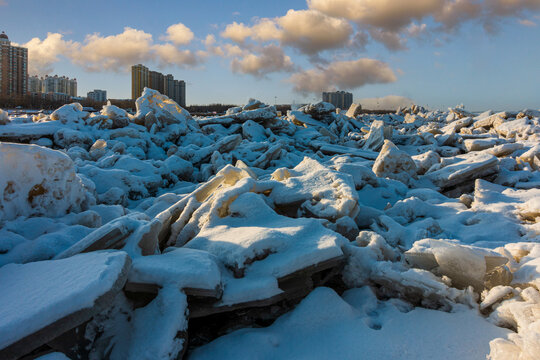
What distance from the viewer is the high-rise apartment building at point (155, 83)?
41625 mm

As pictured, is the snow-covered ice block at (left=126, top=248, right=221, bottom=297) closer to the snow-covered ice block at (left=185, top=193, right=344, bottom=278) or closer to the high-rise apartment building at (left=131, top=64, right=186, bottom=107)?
the snow-covered ice block at (left=185, top=193, right=344, bottom=278)

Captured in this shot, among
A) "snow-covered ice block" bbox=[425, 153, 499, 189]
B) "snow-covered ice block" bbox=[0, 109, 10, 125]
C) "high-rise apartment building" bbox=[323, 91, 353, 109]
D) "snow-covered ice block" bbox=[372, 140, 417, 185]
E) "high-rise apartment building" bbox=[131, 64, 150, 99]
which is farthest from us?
"high-rise apartment building" bbox=[323, 91, 353, 109]

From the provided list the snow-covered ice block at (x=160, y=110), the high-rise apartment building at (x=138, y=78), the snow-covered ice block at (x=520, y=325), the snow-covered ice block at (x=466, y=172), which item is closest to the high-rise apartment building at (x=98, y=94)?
the high-rise apartment building at (x=138, y=78)

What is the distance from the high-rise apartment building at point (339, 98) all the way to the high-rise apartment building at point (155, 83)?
39.8 m

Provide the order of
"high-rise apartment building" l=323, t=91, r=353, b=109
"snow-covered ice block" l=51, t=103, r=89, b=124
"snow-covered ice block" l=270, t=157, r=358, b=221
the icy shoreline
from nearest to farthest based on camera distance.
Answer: the icy shoreline, "snow-covered ice block" l=270, t=157, r=358, b=221, "snow-covered ice block" l=51, t=103, r=89, b=124, "high-rise apartment building" l=323, t=91, r=353, b=109

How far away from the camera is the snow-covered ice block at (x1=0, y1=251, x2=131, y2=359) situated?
5.34ft

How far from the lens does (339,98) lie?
83.2 metres

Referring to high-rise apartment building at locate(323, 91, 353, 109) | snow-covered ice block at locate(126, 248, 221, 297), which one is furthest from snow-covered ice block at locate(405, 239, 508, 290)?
high-rise apartment building at locate(323, 91, 353, 109)

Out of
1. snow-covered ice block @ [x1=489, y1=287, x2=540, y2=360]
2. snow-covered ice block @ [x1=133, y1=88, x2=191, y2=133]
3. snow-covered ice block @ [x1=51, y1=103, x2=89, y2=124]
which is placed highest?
snow-covered ice block @ [x1=133, y1=88, x2=191, y2=133]

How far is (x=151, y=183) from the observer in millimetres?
7191

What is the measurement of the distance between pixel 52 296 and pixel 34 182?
181 centimetres

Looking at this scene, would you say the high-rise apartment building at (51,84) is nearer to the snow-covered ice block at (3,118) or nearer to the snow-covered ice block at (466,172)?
the snow-covered ice block at (3,118)

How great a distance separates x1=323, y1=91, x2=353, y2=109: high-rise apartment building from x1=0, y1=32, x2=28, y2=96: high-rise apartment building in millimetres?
58553

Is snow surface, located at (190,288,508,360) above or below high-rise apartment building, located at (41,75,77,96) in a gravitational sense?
below
